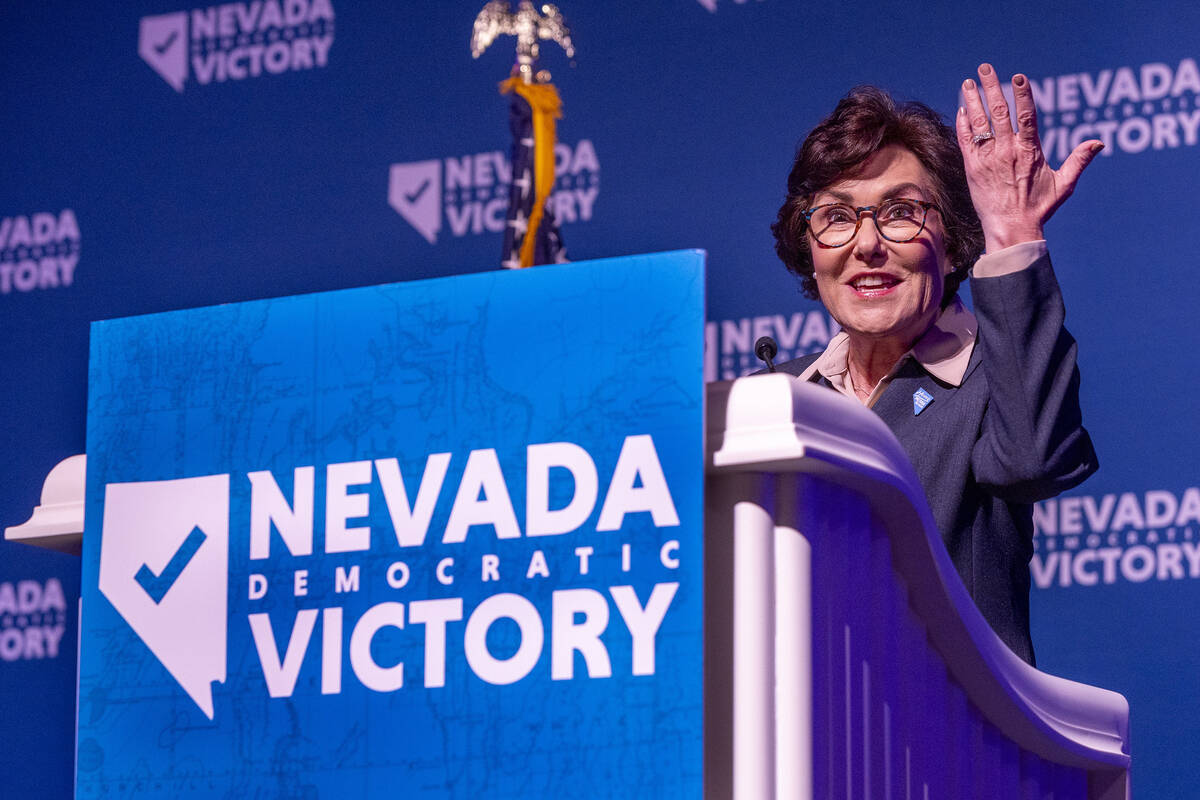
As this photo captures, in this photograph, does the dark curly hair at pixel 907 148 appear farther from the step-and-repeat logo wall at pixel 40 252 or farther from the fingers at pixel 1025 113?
the step-and-repeat logo wall at pixel 40 252

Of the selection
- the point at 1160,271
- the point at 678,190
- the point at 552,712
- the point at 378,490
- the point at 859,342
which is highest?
the point at 678,190

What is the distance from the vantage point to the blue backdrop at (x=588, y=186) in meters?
2.97

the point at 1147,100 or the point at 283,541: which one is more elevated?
the point at 1147,100

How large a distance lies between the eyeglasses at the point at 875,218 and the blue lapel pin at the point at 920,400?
282 millimetres

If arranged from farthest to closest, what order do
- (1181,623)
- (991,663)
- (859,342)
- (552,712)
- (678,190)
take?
(678,190) < (1181,623) < (859,342) < (991,663) < (552,712)

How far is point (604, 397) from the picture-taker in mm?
890

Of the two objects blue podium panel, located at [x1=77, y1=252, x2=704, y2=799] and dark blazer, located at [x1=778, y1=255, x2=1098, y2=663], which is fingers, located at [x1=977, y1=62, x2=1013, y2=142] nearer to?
dark blazer, located at [x1=778, y1=255, x2=1098, y2=663]

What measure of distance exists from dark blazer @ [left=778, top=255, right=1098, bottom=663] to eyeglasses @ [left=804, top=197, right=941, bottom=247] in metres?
0.23

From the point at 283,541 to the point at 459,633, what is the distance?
0.40 feet

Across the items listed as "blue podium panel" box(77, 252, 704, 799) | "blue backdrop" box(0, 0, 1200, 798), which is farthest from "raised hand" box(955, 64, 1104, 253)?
"blue backdrop" box(0, 0, 1200, 798)

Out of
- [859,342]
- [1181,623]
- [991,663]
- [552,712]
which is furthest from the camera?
[1181,623]

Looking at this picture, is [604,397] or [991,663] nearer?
[604,397]

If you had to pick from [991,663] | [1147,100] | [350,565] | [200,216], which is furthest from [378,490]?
[200,216]

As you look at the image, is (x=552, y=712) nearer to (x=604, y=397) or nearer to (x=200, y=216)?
(x=604, y=397)
